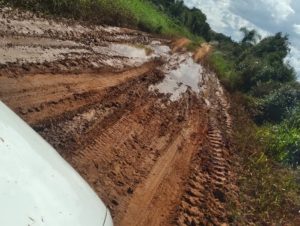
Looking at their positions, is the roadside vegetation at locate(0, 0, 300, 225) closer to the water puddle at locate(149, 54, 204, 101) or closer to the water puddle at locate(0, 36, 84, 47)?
the water puddle at locate(149, 54, 204, 101)

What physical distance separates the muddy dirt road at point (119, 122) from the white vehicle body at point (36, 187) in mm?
2458

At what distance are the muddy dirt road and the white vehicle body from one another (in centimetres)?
246

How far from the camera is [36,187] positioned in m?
2.57

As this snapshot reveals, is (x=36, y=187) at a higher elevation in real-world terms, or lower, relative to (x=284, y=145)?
higher

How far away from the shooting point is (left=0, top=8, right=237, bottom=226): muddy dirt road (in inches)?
243

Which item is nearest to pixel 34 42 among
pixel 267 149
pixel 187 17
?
pixel 267 149

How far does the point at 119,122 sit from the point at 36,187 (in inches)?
217

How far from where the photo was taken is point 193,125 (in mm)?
10391

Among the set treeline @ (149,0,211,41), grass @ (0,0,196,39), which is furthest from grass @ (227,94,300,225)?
treeline @ (149,0,211,41)

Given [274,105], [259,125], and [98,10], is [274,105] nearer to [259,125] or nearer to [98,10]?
[259,125]

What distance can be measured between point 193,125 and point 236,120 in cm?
339

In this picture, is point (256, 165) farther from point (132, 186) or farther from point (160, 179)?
point (132, 186)

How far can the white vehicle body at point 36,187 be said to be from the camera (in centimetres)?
232

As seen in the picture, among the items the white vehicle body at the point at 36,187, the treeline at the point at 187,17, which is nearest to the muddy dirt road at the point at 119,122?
the white vehicle body at the point at 36,187
